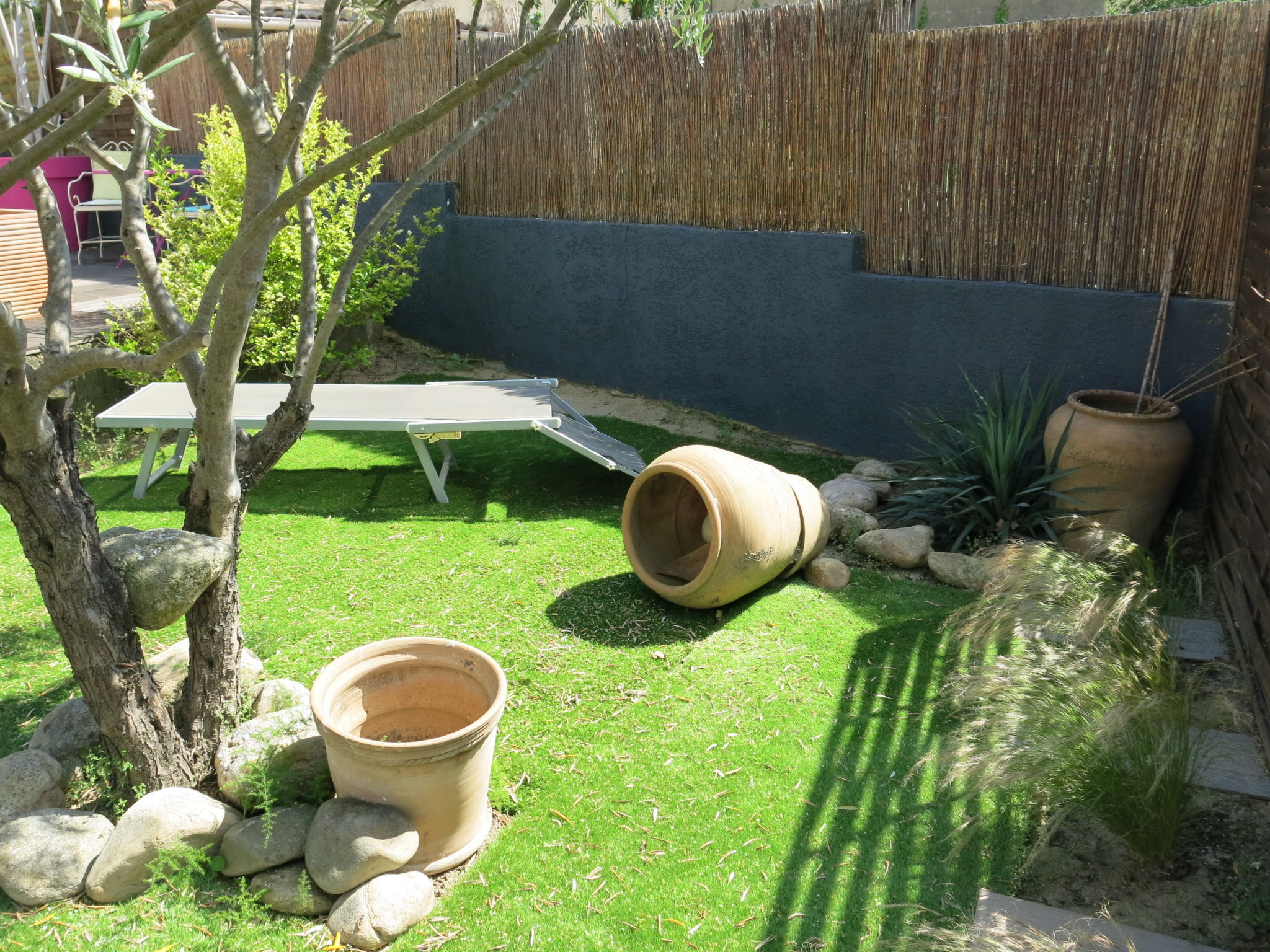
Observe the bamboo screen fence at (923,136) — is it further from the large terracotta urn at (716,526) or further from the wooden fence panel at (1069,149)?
the large terracotta urn at (716,526)

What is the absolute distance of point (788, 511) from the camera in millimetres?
4656

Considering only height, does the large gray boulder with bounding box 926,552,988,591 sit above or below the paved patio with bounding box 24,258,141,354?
below

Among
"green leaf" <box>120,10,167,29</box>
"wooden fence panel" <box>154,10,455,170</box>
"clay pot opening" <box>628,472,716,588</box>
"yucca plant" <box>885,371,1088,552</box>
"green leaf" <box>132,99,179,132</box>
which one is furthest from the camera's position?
"wooden fence panel" <box>154,10,455,170</box>

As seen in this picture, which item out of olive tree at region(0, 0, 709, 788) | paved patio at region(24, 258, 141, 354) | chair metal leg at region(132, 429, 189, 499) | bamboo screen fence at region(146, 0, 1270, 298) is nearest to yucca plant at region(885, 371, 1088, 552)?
bamboo screen fence at region(146, 0, 1270, 298)

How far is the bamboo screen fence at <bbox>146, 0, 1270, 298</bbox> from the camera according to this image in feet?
16.9

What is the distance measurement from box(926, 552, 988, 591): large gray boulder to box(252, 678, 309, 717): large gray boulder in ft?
9.85

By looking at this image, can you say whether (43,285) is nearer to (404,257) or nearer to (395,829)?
(404,257)

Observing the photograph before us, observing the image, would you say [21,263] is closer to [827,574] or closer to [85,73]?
[827,574]

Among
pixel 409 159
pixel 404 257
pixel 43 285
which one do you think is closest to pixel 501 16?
pixel 409 159

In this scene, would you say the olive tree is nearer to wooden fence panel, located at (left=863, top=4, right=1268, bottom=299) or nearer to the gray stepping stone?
the gray stepping stone

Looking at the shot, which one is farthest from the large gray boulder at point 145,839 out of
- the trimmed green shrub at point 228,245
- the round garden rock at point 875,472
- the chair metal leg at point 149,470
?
the trimmed green shrub at point 228,245

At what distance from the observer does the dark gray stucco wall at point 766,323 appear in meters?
5.60

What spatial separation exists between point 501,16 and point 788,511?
6097 mm

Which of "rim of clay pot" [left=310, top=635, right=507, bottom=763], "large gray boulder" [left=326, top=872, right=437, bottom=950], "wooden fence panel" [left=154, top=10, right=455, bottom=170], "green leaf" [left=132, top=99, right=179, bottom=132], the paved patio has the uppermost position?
"wooden fence panel" [left=154, top=10, right=455, bottom=170]
